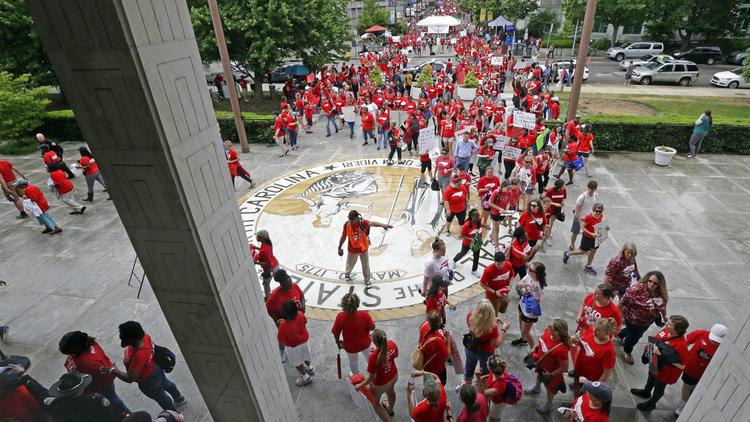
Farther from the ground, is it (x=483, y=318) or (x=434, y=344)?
(x=483, y=318)

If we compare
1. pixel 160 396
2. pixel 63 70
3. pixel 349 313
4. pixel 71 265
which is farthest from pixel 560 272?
pixel 71 265

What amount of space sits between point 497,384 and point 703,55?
42.4 m

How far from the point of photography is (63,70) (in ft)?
8.46

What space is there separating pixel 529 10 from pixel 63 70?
175 ft

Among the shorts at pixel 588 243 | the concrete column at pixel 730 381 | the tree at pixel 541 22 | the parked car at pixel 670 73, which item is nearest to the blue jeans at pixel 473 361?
the concrete column at pixel 730 381

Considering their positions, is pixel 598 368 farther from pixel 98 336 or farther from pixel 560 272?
pixel 98 336

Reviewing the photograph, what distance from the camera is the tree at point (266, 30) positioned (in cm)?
1952

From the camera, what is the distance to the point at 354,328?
5.39 m

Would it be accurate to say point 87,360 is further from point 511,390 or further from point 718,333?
Result: point 718,333

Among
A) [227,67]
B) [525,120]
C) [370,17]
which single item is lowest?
[525,120]

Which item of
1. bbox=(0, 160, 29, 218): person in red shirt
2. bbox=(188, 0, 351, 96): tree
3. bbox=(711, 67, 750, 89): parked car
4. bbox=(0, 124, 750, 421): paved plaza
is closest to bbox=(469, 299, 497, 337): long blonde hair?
bbox=(0, 124, 750, 421): paved plaza

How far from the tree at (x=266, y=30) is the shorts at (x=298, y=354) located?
17645mm

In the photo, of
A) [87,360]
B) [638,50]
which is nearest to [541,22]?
[638,50]

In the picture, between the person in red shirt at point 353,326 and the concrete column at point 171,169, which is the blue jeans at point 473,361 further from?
the concrete column at point 171,169
